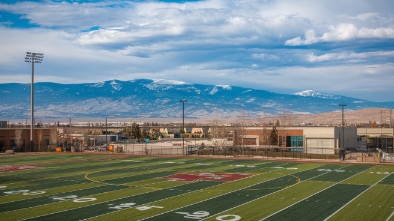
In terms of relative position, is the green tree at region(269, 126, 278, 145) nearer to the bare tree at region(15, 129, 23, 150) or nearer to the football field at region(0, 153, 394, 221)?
the football field at region(0, 153, 394, 221)

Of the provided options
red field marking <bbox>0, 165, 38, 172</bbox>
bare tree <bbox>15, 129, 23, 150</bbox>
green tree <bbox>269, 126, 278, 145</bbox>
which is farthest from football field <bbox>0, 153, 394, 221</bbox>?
green tree <bbox>269, 126, 278, 145</bbox>

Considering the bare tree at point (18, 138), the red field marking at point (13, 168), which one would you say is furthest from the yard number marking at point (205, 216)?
the bare tree at point (18, 138)

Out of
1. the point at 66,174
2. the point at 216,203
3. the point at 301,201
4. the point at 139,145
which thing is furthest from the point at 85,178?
the point at 139,145

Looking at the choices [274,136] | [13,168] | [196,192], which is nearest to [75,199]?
[196,192]

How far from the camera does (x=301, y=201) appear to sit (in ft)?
103

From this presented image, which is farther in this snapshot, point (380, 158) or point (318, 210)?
point (380, 158)

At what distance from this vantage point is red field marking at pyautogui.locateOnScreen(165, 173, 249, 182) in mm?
41594

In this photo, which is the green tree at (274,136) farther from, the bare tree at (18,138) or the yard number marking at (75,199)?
the yard number marking at (75,199)

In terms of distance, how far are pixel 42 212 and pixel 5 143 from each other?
62.7m

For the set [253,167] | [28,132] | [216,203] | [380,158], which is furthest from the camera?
[28,132]

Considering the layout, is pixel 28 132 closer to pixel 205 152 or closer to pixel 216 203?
pixel 205 152

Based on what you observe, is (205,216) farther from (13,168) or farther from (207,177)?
(13,168)

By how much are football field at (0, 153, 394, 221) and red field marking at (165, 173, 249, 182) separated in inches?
3.1

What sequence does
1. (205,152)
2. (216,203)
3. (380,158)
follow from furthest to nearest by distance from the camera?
(205,152) < (380,158) < (216,203)
